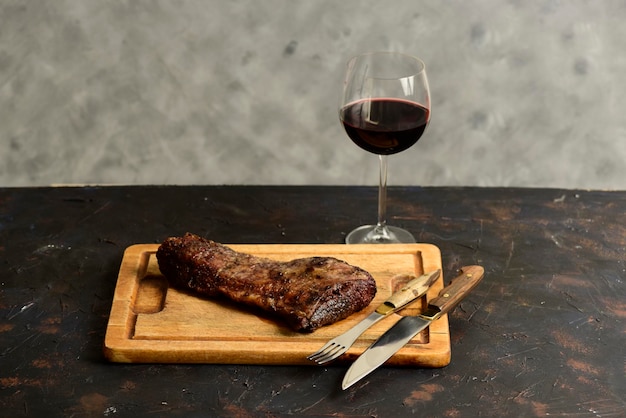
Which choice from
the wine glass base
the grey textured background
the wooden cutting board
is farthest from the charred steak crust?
the grey textured background

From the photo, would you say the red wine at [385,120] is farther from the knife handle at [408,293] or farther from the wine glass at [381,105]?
the knife handle at [408,293]

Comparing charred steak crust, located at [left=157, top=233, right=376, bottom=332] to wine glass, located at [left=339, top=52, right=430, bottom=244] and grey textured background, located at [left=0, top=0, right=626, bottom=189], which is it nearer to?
wine glass, located at [left=339, top=52, right=430, bottom=244]

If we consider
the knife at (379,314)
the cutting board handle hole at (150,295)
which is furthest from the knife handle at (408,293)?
the cutting board handle hole at (150,295)

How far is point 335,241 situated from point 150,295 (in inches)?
18.4

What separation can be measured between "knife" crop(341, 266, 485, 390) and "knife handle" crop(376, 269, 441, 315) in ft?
0.11

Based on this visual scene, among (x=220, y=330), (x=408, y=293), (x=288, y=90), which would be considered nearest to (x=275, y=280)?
(x=220, y=330)

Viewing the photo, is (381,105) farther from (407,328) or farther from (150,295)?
(150,295)

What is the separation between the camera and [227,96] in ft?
11.6

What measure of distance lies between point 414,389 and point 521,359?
0.22 m

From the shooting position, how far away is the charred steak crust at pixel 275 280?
1.64 meters

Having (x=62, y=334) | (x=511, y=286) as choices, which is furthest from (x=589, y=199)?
(x=62, y=334)

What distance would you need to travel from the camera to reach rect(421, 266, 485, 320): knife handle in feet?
5.46

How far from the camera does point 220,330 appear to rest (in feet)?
5.41

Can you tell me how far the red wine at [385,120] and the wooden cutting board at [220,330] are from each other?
0.27 m
